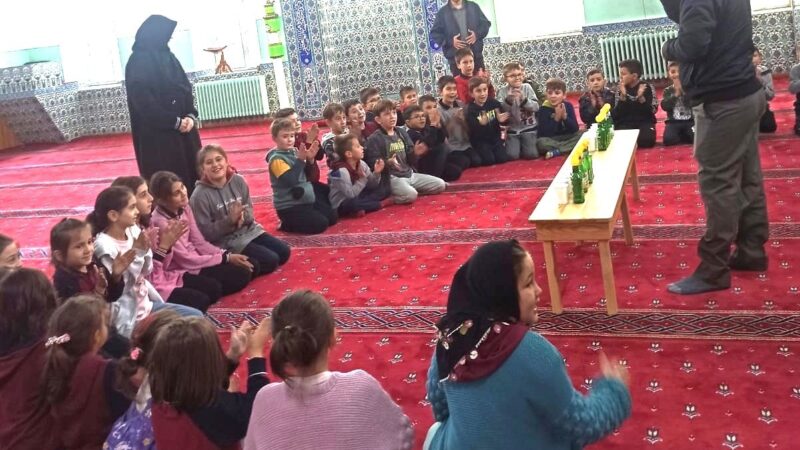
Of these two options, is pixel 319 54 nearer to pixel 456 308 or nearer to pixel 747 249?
pixel 747 249

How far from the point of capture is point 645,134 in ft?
21.2

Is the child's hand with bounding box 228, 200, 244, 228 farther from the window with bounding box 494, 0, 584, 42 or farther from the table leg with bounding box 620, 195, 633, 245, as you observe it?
the window with bounding box 494, 0, 584, 42

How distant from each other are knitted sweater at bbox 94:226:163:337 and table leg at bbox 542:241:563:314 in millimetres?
1603

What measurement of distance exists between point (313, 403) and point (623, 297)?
196 cm

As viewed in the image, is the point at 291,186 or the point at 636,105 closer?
the point at 291,186

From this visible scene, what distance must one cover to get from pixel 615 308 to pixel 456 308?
1.74 meters

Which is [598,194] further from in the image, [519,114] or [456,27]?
[456,27]

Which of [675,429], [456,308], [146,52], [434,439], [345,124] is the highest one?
[146,52]

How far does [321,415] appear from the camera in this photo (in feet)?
6.60

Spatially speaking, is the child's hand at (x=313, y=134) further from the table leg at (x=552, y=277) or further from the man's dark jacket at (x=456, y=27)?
the man's dark jacket at (x=456, y=27)

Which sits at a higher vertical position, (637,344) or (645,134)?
(645,134)

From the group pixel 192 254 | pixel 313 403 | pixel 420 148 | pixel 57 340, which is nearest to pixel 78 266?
pixel 57 340

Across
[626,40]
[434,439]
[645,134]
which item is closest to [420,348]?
[434,439]

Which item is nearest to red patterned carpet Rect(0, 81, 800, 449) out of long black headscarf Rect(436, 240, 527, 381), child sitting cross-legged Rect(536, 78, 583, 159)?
child sitting cross-legged Rect(536, 78, 583, 159)
